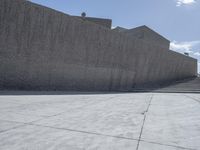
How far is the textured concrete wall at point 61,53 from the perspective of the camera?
441 inches

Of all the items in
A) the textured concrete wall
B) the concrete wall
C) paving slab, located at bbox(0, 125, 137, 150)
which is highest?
the concrete wall

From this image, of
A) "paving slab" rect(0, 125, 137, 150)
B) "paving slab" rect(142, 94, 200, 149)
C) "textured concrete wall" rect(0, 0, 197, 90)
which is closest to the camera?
"paving slab" rect(0, 125, 137, 150)

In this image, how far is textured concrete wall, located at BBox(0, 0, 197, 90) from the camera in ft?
36.8

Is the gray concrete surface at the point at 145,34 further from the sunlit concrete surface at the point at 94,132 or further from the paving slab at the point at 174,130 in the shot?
the sunlit concrete surface at the point at 94,132

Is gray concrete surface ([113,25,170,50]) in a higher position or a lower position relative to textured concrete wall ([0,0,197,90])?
higher

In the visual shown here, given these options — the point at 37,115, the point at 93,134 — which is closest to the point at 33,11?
the point at 37,115

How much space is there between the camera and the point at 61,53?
45.1ft

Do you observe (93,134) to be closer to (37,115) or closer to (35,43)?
(37,115)

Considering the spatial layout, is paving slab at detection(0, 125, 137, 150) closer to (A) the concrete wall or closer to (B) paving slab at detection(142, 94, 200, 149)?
(B) paving slab at detection(142, 94, 200, 149)

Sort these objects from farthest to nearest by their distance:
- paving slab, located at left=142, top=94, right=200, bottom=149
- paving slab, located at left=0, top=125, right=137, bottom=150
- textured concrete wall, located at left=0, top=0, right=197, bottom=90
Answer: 1. textured concrete wall, located at left=0, top=0, right=197, bottom=90
2. paving slab, located at left=142, top=94, right=200, bottom=149
3. paving slab, located at left=0, top=125, right=137, bottom=150

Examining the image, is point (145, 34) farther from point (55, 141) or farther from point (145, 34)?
point (55, 141)

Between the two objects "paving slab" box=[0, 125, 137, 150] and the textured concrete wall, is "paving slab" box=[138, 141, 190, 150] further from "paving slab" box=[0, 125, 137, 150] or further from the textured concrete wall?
the textured concrete wall

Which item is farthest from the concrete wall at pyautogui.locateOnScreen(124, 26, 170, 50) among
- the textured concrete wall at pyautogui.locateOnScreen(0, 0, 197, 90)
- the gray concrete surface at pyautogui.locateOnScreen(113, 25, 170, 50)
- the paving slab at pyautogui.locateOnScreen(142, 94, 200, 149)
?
the paving slab at pyautogui.locateOnScreen(142, 94, 200, 149)

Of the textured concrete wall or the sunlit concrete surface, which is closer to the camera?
the sunlit concrete surface
